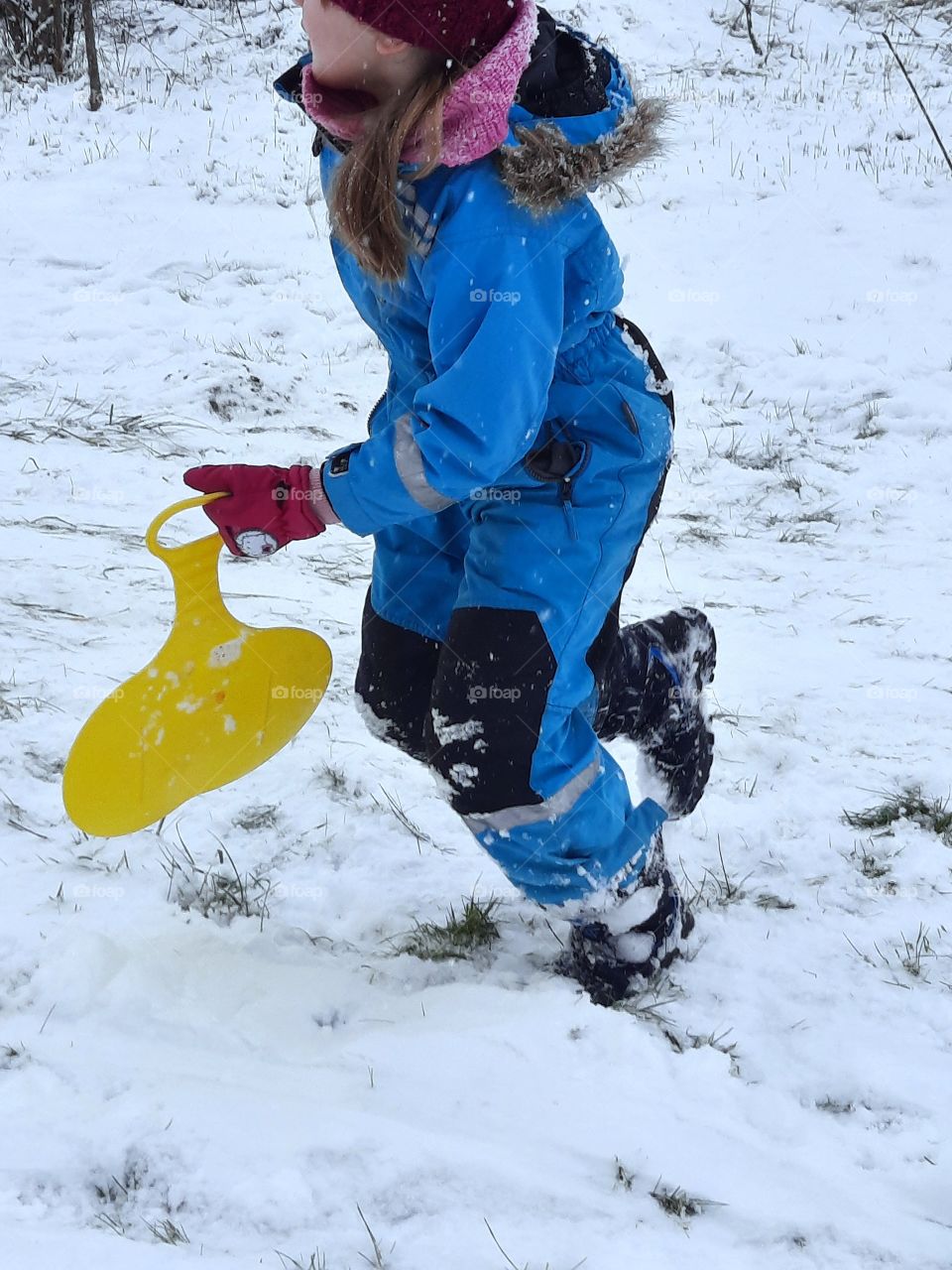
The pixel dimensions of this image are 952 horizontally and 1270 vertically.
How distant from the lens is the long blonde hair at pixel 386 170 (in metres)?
1.68

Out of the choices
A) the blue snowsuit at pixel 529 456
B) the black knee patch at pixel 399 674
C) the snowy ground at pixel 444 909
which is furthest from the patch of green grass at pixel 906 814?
the black knee patch at pixel 399 674

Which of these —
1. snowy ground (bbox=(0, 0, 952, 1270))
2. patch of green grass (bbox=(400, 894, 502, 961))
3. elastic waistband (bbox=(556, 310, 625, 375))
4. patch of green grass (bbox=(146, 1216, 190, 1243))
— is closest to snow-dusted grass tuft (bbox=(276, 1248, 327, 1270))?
snowy ground (bbox=(0, 0, 952, 1270))

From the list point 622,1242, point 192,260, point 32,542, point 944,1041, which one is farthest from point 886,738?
point 192,260

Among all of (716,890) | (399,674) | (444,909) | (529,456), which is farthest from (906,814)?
(529,456)

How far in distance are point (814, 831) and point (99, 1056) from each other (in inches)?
65.6

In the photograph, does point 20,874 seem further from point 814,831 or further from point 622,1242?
point 814,831

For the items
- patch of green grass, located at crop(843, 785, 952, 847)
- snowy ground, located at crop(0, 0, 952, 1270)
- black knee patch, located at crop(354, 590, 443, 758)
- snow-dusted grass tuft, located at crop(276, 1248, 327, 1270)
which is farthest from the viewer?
patch of green grass, located at crop(843, 785, 952, 847)

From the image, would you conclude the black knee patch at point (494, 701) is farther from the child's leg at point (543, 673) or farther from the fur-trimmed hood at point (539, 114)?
the fur-trimmed hood at point (539, 114)

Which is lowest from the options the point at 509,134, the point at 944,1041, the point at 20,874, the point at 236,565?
the point at 236,565

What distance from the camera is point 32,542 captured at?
3842 mm

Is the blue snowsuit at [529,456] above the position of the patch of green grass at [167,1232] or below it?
above

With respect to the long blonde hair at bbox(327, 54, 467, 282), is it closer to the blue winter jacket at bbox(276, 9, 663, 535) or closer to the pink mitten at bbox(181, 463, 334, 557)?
the blue winter jacket at bbox(276, 9, 663, 535)

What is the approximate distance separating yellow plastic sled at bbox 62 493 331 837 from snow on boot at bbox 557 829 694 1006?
2.27ft

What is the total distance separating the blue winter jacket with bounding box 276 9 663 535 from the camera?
1.69 metres
